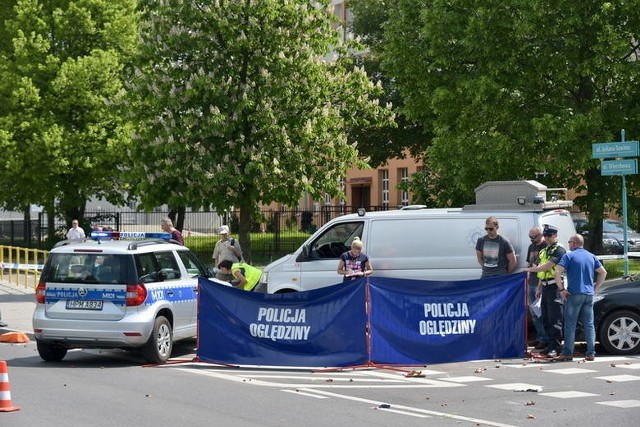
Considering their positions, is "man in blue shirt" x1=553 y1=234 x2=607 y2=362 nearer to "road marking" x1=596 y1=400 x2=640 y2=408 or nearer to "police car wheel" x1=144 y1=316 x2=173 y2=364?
"road marking" x1=596 y1=400 x2=640 y2=408

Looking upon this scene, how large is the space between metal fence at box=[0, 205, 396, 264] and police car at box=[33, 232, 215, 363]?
71.1ft

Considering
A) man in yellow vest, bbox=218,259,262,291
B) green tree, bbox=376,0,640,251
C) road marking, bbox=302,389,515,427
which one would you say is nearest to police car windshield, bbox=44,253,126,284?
man in yellow vest, bbox=218,259,262,291

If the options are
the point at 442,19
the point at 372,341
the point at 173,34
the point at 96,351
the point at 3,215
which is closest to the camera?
the point at 372,341

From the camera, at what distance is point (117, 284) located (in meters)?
15.8

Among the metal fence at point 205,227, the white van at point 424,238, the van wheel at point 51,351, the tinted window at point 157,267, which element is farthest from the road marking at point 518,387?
the metal fence at point 205,227

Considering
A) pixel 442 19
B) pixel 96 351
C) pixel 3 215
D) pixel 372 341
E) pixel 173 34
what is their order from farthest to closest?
pixel 3 215 → pixel 442 19 → pixel 173 34 → pixel 96 351 → pixel 372 341

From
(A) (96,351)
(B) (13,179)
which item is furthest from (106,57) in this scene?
(A) (96,351)

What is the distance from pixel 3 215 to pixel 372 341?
229ft

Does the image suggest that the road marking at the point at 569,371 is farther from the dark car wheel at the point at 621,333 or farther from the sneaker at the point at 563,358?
the dark car wheel at the point at 621,333

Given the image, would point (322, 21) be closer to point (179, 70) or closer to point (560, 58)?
point (179, 70)

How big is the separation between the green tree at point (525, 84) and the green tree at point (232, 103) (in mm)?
3785

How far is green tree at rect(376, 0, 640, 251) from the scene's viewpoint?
1133 inches

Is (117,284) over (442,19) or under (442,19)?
under

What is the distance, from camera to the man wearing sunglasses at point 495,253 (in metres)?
17.1
